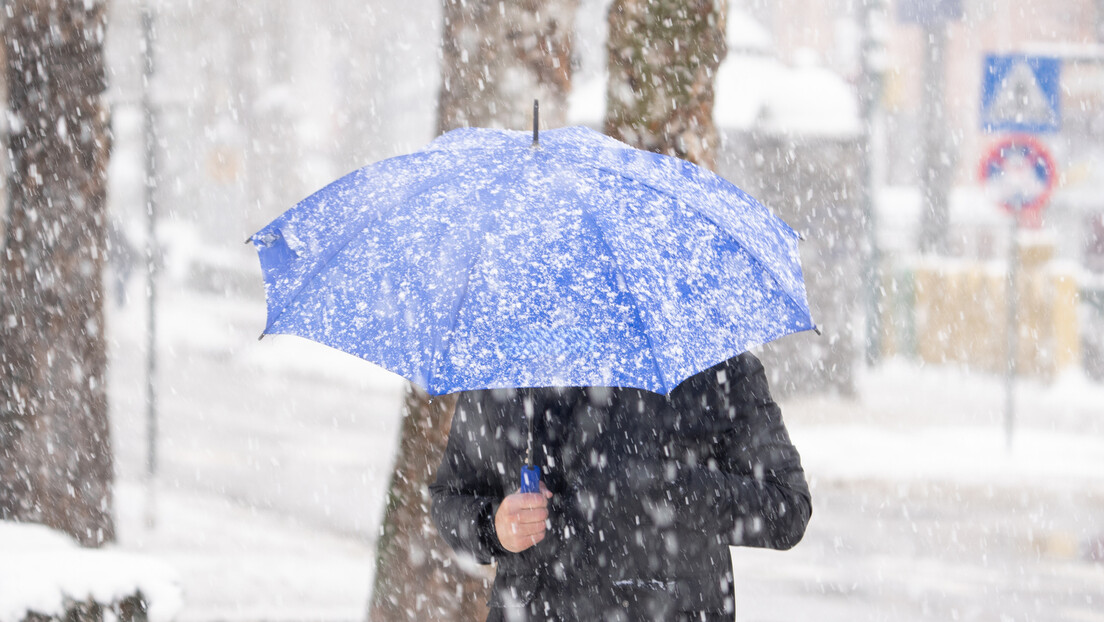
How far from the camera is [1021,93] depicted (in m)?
11.5

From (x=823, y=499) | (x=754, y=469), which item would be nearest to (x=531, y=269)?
(x=754, y=469)

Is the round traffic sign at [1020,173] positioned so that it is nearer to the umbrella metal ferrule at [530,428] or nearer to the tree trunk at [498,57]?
the tree trunk at [498,57]

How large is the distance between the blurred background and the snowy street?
0.11 feet

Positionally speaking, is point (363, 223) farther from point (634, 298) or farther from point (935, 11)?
point (935, 11)

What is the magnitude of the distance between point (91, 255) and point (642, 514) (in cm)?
435

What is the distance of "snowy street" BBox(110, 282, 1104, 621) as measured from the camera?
717 centimetres

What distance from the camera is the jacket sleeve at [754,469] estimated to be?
2740 millimetres

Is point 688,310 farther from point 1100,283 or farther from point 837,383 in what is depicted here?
point 1100,283

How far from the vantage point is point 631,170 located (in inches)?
112

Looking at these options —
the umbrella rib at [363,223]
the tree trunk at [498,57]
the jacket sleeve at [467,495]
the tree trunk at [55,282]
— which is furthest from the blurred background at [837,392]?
the umbrella rib at [363,223]

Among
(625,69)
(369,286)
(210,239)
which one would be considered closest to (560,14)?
(625,69)

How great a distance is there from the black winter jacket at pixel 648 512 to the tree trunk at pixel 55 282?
3.88 metres

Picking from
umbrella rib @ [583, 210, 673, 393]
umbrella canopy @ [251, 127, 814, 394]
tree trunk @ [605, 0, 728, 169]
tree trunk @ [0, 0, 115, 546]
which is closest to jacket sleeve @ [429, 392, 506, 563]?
umbrella canopy @ [251, 127, 814, 394]

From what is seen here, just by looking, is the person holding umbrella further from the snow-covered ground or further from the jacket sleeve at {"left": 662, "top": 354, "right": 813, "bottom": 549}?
the snow-covered ground
